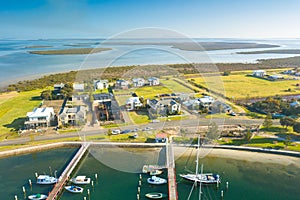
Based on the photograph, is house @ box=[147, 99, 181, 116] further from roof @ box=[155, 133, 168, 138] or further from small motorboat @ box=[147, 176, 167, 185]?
small motorboat @ box=[147, 176, 167, 185]

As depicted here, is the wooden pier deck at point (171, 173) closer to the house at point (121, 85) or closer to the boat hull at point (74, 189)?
the boat hull at point (74, 189)

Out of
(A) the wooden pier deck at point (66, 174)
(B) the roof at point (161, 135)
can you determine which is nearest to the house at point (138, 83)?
(B) the roof at point (161, 135)

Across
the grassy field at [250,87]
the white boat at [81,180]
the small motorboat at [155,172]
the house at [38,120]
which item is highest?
the grassy field at [250,87]

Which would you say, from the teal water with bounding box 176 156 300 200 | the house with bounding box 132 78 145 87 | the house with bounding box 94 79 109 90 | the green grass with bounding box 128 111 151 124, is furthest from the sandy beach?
the house with bounding box 94 79 109 90

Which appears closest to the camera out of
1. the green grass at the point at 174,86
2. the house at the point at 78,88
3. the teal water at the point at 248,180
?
the teal water at the point at 248,180

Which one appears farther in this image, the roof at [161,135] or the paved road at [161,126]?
the paved road at [161,126]

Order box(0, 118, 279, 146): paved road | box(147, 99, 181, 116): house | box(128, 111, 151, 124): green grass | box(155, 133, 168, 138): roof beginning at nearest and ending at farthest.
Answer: box(155, 133, 168, 138): roof → box(0, 118, 279, 146): paved road → box(128, 111, 151, 124): green grass → box(147, 99, 181, 116): house

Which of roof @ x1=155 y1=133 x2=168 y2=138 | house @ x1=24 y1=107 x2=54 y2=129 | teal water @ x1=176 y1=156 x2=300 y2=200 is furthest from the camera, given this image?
house @ x1=24 y1=107 x2=54 y2=129
